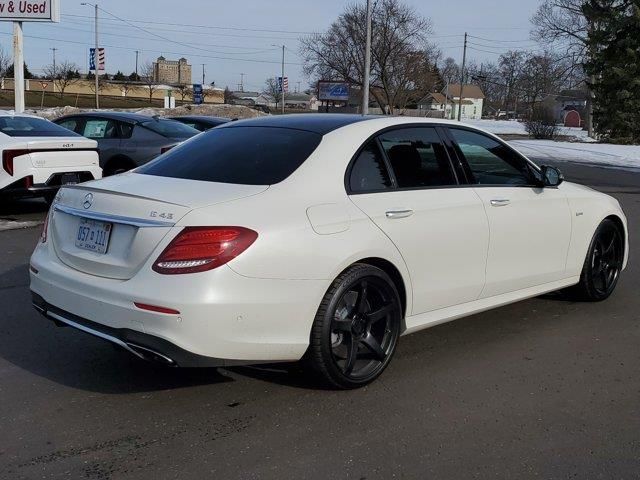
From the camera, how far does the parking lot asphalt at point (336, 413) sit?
3119 mm

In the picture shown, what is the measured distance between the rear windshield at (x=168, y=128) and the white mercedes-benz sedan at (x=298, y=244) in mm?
7133

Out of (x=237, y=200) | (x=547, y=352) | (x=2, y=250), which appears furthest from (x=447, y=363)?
(x=2, y=250)

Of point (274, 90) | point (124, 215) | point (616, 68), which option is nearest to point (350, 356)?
point (124, 215)

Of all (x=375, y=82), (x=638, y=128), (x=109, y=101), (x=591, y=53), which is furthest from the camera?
(x=109, y=101)

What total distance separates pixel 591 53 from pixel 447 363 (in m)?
45.1

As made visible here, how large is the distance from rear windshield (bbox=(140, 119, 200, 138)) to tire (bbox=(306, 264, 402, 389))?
8.32 metres

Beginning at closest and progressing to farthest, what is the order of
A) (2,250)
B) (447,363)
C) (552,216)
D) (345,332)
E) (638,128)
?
(345,332) < (447,363) < (552,216) < (2,250) < (638,128)

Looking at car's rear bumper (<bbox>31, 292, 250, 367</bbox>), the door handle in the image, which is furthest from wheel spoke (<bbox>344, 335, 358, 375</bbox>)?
the door handle

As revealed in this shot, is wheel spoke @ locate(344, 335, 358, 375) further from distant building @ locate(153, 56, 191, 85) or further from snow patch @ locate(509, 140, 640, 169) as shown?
distant building @ locate(153, 56, 191, 85)

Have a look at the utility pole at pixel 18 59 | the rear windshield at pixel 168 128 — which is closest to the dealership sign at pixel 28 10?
the utility pole at pixel 18 59

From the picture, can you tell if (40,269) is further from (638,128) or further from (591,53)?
(591,53)

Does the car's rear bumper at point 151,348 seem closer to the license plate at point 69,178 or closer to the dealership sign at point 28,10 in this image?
the license plate at point 69,178

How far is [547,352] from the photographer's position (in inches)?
185

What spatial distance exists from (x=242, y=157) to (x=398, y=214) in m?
1.02
